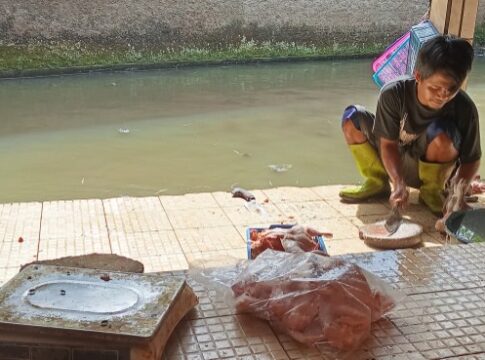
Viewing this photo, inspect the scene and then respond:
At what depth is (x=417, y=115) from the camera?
3789mm

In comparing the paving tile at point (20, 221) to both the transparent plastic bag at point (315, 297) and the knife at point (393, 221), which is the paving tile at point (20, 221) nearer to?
the transparent plastic bag at point (315, 297)

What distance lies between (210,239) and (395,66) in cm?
220

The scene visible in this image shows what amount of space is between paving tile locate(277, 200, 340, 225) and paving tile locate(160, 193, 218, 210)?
51 cm

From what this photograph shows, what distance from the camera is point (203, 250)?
11.5 feet

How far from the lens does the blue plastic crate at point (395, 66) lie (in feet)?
15.4

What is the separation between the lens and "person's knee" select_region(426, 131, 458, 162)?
3.80m

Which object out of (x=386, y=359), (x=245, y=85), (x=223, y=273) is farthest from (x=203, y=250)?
(x=245, y=85)

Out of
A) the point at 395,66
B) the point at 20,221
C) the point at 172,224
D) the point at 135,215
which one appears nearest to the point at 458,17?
the point at 395,66

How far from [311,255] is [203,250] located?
1557 millimetres

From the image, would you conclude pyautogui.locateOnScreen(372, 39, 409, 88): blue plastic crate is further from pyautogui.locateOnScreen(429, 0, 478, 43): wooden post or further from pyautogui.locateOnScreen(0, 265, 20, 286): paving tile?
pyautogui.locateOnScreen(0, 265, 20, 286): paving tile

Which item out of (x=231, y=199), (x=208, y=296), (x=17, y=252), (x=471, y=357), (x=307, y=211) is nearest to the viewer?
(x=471, y=357)

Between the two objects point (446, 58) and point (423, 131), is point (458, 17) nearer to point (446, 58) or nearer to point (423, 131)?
point (423, 131)

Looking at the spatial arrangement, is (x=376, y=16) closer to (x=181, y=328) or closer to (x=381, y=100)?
(x=381, y=100)

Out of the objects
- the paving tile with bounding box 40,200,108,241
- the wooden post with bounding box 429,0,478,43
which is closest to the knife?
the wooden post with bounding box 429,0,478,43
